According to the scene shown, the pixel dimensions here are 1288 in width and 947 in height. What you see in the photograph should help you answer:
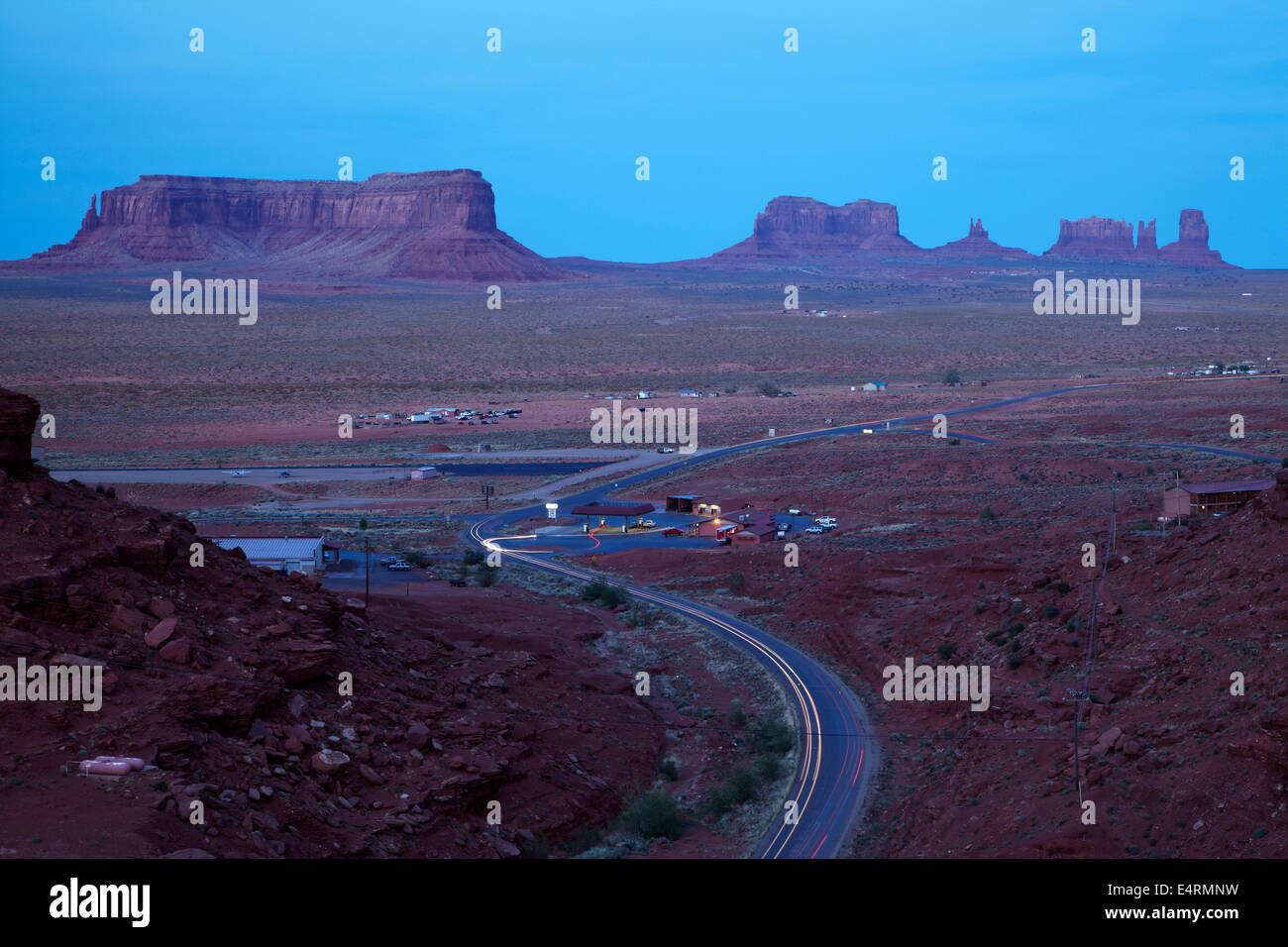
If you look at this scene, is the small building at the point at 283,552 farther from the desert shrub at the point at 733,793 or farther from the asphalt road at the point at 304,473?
the asphalt road at the point at 304,473

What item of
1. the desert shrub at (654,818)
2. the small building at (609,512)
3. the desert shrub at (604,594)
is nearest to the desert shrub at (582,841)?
the desert shrub at (654,818)

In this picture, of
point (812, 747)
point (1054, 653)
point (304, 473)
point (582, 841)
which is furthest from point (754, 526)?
point (304, 473)

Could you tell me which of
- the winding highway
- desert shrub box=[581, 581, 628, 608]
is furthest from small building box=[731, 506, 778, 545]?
desert shrub box=[581, 581, 628, 608]

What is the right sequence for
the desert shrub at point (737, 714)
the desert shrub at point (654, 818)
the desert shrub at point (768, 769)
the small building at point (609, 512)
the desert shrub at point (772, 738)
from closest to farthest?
the desert shrub at point (654, 818), the desert shrub at point (768, 769), the desert shrub at point (772, 738), the desert shrub at point (737, 714), the small building at point (609, 512)

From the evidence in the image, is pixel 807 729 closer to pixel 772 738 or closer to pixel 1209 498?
pixel 772 738

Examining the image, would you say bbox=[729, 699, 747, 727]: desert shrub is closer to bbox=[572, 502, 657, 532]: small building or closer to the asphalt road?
bbox=[572, 502, 657, 532]: small building
